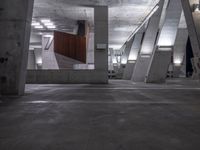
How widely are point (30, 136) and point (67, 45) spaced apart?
20.6 meters

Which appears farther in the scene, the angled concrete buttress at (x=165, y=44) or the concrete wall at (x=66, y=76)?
the concrete wall at (x=66, y=76)

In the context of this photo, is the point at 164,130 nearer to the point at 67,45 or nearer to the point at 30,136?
the point at 30,136

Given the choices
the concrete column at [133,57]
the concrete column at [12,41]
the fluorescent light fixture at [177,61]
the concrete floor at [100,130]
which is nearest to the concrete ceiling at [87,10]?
the concrete column at [133,57]

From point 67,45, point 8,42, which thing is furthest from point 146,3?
point 8,42

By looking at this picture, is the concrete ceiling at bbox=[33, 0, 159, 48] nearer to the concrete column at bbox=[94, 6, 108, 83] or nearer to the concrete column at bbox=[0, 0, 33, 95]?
the concrete column at bbox=[94, 6, 108, 83]

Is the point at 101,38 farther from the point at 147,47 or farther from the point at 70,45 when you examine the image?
the point at 147,47

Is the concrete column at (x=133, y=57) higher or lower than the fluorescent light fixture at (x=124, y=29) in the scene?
lower

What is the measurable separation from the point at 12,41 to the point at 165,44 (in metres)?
15.1

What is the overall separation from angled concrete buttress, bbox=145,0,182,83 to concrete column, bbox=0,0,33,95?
14.1m

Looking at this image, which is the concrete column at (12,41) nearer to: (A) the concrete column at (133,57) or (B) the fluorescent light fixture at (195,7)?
(B) the fluorescent light fixture at (195,7)

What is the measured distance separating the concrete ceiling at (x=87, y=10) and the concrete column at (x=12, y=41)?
1037 cm

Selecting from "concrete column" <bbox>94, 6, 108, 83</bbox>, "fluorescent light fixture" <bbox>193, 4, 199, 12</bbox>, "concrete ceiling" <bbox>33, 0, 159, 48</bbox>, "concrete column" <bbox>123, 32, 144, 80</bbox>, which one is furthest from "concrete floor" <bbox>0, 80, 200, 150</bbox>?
"concrete column" <bbox>123, 32, 144, 80</bbox>

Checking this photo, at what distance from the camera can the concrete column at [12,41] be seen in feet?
31.9

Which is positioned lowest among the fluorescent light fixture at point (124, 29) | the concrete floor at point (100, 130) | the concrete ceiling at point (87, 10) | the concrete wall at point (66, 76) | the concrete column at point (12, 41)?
the concrete floor at point (100, 130)
